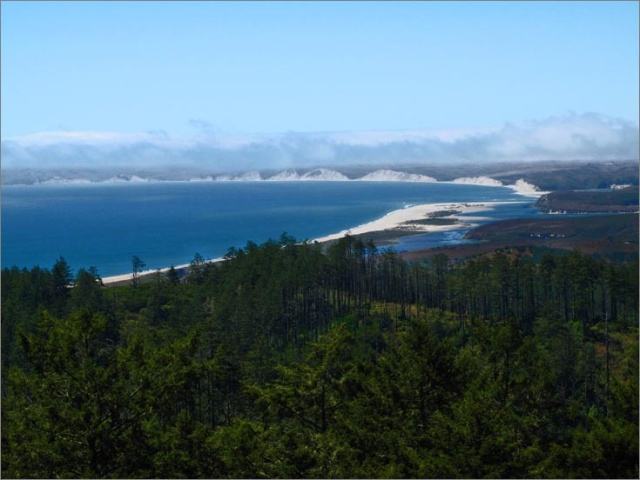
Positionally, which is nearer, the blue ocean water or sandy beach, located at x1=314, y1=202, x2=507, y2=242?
the blue ocean water

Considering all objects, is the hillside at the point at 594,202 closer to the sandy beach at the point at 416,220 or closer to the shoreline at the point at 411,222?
the shoreline at the point at 411,222

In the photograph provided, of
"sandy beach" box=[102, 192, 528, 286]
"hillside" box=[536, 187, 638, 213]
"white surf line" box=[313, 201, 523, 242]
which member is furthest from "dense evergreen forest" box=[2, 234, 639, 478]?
"hillside" box=[536, 187, 638, 213]

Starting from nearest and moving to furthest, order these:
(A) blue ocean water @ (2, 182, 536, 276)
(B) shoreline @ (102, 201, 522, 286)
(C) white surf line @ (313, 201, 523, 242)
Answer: (A) blue ocean water @ (2, 182, 536, 276), (B) shoreline @ (102, 201, 522, 286), (C) white surf line @ (313, 201, 523, 242)

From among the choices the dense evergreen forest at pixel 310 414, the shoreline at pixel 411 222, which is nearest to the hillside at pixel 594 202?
the shoreline at pixel 411 222

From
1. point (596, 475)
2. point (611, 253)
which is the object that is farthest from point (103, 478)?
point (611, 253)

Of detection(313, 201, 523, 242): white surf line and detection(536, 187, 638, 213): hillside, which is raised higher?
detection(536, 187, 638, 213): hillside

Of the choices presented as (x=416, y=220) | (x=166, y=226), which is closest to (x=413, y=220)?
(x=416, y=220)

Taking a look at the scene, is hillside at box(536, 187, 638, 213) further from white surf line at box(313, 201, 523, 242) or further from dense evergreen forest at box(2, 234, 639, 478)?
dense evergreen forest at box(2, 234, 639, 478)

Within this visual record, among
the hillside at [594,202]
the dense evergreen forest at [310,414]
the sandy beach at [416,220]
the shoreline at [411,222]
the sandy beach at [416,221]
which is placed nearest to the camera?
the dense evergreen forest at [310,414]

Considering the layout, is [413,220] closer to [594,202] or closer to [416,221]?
[416,221]

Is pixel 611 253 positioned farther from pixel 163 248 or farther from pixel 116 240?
pixel 116 240

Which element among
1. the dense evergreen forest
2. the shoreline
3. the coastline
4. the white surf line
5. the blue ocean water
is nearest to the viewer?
the dense evergreen forest
